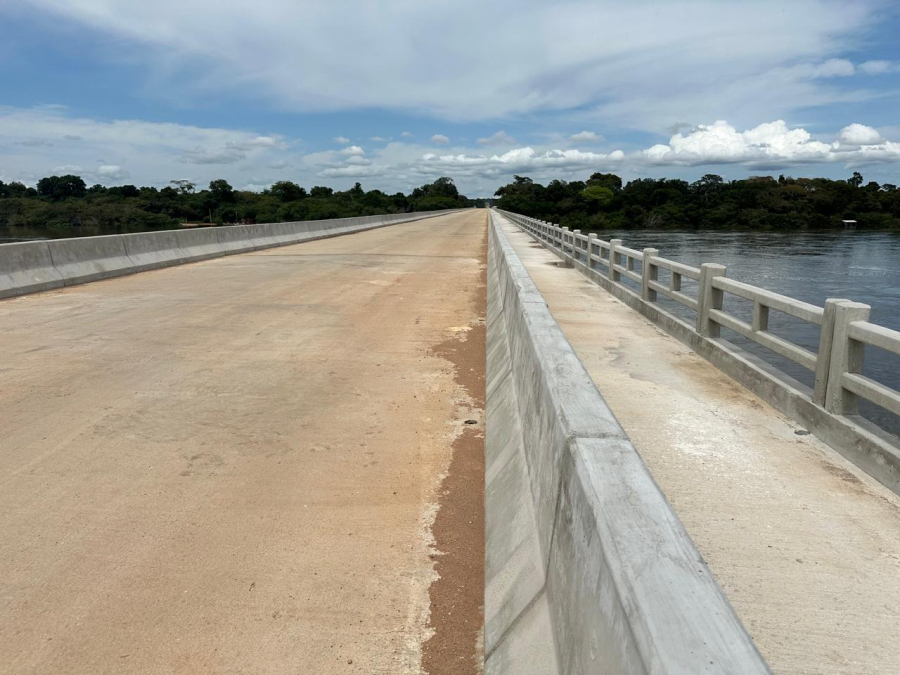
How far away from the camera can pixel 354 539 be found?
4.10m

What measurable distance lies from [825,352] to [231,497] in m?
4.42

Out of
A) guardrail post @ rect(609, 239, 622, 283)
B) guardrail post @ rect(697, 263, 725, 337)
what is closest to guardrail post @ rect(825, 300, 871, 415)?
guardrail post @ rect(697, 263, 725, 337)

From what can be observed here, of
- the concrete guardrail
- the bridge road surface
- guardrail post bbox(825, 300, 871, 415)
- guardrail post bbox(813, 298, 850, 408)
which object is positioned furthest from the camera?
guardrail post bbox(813, 298, 850, 408)

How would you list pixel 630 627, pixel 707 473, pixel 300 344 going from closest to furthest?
pixel 630 627 < pixel 707 473 < pixel 300 344

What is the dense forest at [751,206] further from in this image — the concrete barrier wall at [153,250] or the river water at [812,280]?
the concrete barrier wall at [153,250]

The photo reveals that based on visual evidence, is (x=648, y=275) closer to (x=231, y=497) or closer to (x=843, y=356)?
(x=843, y=356)

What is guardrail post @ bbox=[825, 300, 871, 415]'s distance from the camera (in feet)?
16.3

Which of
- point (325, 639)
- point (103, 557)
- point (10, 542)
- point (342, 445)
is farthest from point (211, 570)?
point (342, 445)

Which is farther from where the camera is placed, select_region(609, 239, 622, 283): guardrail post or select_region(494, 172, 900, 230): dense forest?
select_region(494, 172, 900, 230): dense forest

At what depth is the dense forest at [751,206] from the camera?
8225 centimetres

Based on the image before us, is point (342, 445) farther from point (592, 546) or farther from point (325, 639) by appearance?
point (592, 546)

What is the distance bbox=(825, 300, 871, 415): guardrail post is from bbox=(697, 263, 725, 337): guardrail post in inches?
116

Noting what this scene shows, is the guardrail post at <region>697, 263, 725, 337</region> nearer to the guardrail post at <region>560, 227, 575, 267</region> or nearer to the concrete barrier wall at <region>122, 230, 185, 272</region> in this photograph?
the guardrail post at <region>560, 227, 575, 267</region>

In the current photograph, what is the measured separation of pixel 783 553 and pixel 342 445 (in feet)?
10.6
